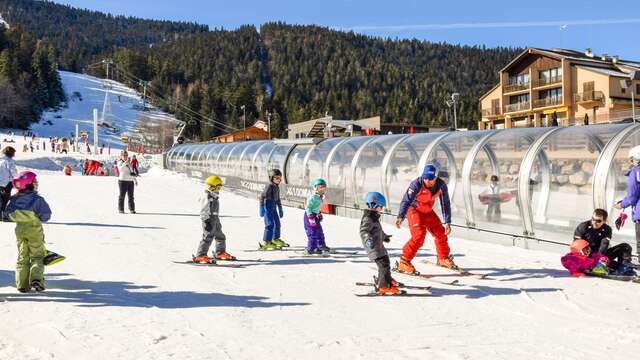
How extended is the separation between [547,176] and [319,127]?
1809 inches

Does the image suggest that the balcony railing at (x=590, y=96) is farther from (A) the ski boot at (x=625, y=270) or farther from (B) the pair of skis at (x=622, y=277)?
(B) the pair of skis at (x=622, y=277)

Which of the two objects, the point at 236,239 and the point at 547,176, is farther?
the point at 236,239

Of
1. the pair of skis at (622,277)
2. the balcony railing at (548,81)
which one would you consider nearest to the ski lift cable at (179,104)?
the balcony railing at (548,81)

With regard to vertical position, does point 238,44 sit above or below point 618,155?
above

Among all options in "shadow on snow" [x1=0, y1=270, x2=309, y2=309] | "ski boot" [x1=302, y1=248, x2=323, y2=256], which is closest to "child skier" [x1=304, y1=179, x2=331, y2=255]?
Result: "ski boot" [x1=302, y1=248, x2=323, y2=256]

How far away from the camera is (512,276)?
22.1 ft

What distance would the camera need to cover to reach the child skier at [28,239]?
5484 mm

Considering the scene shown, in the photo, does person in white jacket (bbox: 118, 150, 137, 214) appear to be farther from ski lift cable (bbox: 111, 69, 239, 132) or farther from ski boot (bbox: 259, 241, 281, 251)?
ski lift cable (bbox: 111, 69, 239, 132)

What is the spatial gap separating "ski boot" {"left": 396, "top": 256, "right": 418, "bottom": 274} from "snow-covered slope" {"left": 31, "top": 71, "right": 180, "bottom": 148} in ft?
274

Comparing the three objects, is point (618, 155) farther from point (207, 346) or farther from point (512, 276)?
point (207, 346)

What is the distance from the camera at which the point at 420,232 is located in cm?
696

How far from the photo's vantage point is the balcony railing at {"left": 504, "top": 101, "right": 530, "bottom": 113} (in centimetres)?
4819

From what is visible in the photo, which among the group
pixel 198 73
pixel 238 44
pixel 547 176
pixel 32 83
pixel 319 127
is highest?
pixel 238 44

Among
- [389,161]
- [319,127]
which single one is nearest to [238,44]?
[319,127]
